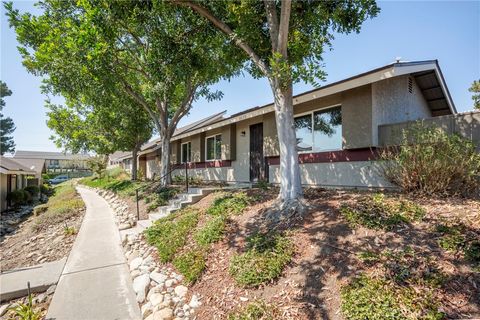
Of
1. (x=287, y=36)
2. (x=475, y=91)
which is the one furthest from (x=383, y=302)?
(x=475, y=91)

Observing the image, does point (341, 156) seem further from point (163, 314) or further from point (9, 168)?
point (9, 168)

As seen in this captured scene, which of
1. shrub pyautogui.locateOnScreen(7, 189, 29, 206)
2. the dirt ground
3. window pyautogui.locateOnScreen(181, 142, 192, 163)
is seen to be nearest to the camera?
the dirt ground

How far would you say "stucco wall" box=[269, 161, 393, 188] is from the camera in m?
7.27

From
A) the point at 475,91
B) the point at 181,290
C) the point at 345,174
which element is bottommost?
the point at 181,290

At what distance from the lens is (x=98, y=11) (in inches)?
263

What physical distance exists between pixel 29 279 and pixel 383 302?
257 inches

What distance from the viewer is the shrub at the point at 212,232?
510 cm

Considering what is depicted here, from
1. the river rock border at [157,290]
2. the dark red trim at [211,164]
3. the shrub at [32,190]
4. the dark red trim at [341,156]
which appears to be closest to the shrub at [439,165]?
the dark red trim at [341,156]

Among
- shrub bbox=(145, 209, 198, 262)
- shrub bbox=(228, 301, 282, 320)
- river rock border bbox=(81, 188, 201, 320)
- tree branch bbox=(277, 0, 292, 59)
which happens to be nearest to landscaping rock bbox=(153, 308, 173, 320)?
river rock border bbox=(81, 188, 201, 320)

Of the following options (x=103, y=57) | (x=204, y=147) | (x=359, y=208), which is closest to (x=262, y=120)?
(x=204, y=147)

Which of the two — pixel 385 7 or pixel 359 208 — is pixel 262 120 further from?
Answer: pixel 359 208

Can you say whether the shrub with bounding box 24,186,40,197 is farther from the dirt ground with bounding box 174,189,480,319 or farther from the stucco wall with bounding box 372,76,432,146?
the stucco wall with bounding box 372,76,432,146

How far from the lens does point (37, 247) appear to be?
8195mm

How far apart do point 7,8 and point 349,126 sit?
13042mm
